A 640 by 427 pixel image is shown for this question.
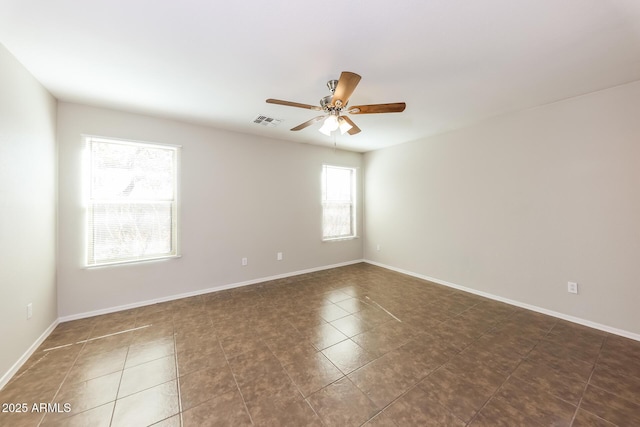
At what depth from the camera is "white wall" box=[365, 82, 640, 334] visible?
246 centimetres

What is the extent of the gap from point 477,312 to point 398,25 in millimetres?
3257

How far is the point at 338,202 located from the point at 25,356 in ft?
15.1

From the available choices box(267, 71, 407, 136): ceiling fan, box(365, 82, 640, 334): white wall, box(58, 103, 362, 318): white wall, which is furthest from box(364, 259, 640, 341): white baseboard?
box(267, 71, 407, 136): ceiling fan

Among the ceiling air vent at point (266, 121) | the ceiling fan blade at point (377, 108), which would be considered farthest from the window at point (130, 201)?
the ceiling fan blade at point (377, 108)

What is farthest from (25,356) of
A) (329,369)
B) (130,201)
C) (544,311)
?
(544,311)

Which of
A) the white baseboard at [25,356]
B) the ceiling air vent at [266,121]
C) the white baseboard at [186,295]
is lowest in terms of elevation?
the white baseboard at [25,356]

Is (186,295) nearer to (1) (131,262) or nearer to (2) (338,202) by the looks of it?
(1) (131,262)

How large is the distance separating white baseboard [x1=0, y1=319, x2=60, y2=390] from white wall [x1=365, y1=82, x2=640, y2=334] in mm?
5001

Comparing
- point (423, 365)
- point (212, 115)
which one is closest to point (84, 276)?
point (212, 115)

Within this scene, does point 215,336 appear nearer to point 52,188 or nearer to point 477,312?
point 52,188

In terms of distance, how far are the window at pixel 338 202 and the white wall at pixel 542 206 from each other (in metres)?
1.40

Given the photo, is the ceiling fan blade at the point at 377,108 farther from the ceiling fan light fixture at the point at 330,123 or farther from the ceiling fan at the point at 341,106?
the ceiling fan light fixture at the point at 330,123

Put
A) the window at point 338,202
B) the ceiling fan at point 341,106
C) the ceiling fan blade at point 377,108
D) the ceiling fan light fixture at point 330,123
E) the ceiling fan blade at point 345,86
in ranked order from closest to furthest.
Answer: the ceiling fan blade at point 345,86
the ceiling fan at point 341,106
the ceiling fan blade at point 377,108
the ceiling fan light fixture at point 330,123
the window at point 338,202

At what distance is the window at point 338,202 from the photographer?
5.00 meters
